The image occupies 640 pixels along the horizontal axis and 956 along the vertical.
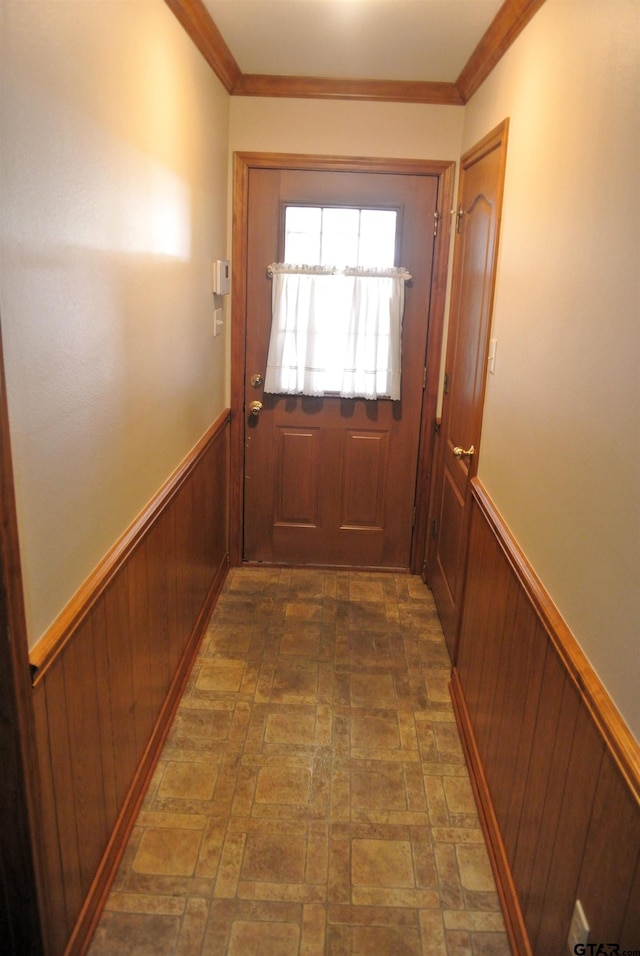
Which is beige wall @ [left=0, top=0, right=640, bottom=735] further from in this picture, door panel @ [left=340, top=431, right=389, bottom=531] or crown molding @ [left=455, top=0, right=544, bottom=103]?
door panel @ [left=340, top=431, right=389, bottom=531]

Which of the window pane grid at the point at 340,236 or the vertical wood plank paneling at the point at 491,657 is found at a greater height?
the window pane grid at the point at 340,236

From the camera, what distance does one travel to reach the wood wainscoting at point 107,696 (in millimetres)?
1462

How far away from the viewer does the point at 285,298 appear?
11.1 ft

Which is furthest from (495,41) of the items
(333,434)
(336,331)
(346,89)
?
(333,434)

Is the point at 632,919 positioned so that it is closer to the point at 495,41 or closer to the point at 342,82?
the point at 495,41

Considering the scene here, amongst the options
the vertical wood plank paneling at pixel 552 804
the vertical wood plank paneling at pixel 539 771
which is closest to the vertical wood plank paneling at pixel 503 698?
the vertical wood plank paneling at pixel 539 771

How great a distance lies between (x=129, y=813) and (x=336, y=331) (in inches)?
90.7

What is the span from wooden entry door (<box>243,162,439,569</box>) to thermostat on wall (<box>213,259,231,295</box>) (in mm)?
188

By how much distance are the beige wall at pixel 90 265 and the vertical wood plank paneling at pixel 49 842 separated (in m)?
0.18

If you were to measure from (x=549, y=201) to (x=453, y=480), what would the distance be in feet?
5.05

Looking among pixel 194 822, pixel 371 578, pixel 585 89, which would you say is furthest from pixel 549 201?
pixel 371 578

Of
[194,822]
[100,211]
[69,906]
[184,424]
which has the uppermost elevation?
[100,211]

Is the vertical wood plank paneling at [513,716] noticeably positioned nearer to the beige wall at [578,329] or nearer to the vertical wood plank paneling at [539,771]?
the vertical wood plank paneling at [539,771]

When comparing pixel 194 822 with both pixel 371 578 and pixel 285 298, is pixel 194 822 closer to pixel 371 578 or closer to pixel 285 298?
pixel 371 578
